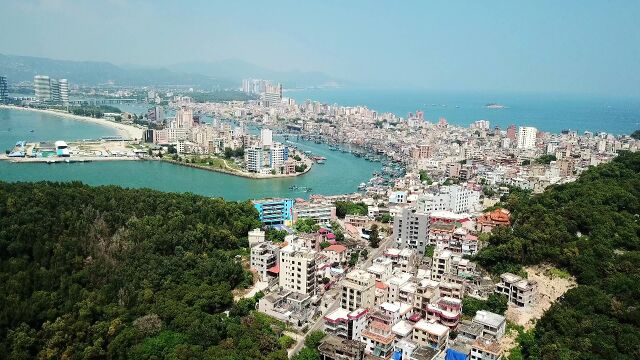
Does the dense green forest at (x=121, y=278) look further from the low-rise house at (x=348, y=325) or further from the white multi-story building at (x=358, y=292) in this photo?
the white multi-story building at (x=358, y=292)

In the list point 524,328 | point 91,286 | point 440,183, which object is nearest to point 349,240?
point 524,328

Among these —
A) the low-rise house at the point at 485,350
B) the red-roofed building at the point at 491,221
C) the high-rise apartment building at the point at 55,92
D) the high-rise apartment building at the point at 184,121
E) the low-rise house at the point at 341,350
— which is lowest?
the low-rise house at the point at 341,350

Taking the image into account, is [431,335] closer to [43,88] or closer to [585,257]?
[585,257]

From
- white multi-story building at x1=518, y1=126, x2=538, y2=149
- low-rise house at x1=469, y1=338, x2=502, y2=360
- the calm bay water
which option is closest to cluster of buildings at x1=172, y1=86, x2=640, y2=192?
white multi-story building at x1=518, y1=126, x2=538, y2=149

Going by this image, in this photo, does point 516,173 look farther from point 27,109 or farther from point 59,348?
point 27,109

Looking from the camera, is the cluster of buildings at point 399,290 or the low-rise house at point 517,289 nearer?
the cluster of buildings at point 399,290

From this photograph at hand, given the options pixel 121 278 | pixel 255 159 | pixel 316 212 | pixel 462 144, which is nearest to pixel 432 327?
pixel 121 278

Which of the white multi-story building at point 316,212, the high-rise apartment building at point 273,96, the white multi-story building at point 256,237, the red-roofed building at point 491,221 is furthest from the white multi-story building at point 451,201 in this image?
the high-rise apartment building at point 273,96
